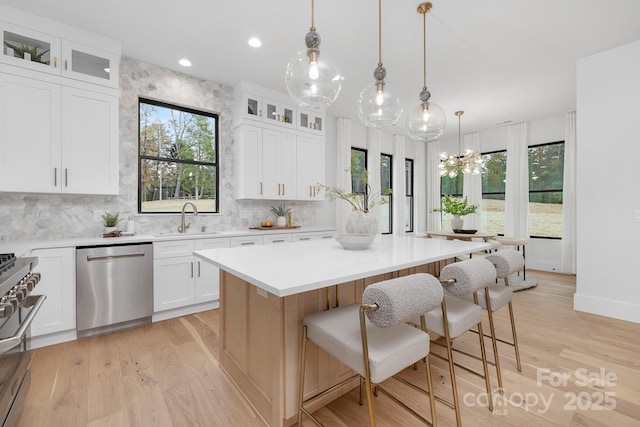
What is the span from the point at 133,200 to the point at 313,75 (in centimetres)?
286

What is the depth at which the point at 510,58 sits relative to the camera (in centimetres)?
343

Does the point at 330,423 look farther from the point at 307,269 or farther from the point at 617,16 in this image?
the point at 617,16

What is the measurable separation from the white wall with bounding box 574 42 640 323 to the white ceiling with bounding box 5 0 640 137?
0.31m

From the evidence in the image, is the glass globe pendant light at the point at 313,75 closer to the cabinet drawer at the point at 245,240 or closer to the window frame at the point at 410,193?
the cabinet drawer at the point at 245,240

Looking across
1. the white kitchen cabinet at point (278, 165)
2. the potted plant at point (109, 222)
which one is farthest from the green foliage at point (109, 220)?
the white kitchen cabinet at point (278, 165)

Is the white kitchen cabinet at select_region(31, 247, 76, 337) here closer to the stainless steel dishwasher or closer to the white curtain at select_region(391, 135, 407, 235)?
the stainless steel dishwasher

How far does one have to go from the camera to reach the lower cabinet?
122 inches

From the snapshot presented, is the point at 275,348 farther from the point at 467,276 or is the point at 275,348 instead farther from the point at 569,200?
the point at 569,200

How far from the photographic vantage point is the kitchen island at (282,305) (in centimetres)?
138

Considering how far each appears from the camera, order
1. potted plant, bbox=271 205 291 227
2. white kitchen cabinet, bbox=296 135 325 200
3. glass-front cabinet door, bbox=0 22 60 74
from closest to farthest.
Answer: glass-front cabinet door, bbox=0 22 60 74, potted plant, bbox=271 205 291 227, white kitchen cabinet, bbox=296 135 325 200

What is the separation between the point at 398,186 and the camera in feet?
21.4

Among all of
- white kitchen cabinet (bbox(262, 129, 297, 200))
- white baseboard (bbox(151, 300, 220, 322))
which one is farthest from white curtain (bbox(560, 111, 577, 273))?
white baseboard (bbox(151, 300, 220, 322))

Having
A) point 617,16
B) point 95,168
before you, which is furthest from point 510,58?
point 95,168

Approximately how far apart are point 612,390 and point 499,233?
4936 millimetres
